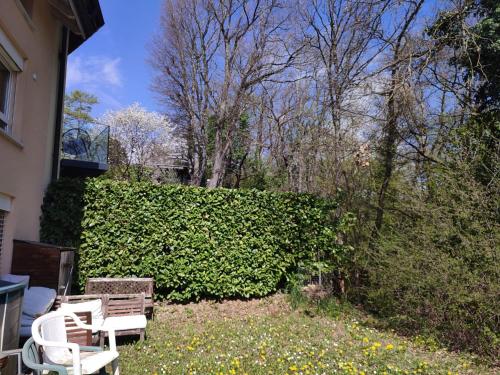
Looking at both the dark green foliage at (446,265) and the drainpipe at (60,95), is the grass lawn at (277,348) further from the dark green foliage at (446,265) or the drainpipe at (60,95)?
the drainpipe at (60,95)

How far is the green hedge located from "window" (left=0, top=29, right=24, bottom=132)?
200cm

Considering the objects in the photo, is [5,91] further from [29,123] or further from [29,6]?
[29,6]

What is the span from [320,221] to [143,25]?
55.3 ft

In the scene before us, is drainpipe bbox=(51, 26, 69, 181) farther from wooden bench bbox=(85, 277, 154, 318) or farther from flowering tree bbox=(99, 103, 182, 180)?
flowering tree bbox=(99, 103, 182, 180)

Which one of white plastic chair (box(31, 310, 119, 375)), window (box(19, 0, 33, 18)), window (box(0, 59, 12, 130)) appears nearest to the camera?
white plastic chair (box(31, 310, 119, 375))

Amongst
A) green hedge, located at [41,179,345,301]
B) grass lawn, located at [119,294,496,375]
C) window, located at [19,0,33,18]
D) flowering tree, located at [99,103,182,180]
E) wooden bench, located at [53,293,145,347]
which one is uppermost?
flowering tree, located at [99,103,182,180]

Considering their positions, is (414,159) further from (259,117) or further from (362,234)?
(259,117)

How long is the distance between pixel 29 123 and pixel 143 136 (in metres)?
20.4

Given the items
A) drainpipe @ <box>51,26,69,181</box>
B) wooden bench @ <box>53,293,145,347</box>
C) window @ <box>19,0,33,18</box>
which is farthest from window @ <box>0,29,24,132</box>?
wooden bench @ <box>53,293,145,347</box>

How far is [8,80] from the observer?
20.6 ft

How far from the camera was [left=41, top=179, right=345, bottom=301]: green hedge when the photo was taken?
7.80 m

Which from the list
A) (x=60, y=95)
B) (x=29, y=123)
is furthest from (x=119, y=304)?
(x=60, y=95)

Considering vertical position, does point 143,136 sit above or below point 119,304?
above

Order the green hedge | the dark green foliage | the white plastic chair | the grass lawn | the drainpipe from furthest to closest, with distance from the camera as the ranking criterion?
the drainpipe
the green hedge
the dark green foliage
the grass lawn
the white plastic chair
